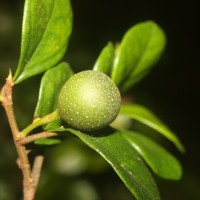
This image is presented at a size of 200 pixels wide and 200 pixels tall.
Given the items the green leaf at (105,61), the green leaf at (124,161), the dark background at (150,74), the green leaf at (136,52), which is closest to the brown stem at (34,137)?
the green leaf at (124,161)

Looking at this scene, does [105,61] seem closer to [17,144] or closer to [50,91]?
[50,91]

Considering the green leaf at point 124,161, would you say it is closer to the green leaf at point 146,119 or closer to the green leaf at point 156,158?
the green leaf at point 156,158

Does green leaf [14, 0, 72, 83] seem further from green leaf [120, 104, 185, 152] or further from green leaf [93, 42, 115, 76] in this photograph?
green leaf [120, 104, 185, 152]

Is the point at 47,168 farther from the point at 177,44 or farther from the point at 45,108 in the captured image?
the point at 177,44

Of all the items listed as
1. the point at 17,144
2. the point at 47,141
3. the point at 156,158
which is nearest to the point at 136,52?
the point at 156,158

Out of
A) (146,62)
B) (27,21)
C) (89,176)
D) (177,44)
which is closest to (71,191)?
(89,176)

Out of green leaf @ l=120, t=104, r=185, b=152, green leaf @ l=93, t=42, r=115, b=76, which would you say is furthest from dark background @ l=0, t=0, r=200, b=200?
green leaf @ l=93, t=42, r=115, b=76

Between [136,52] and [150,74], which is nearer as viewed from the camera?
[136,52]
